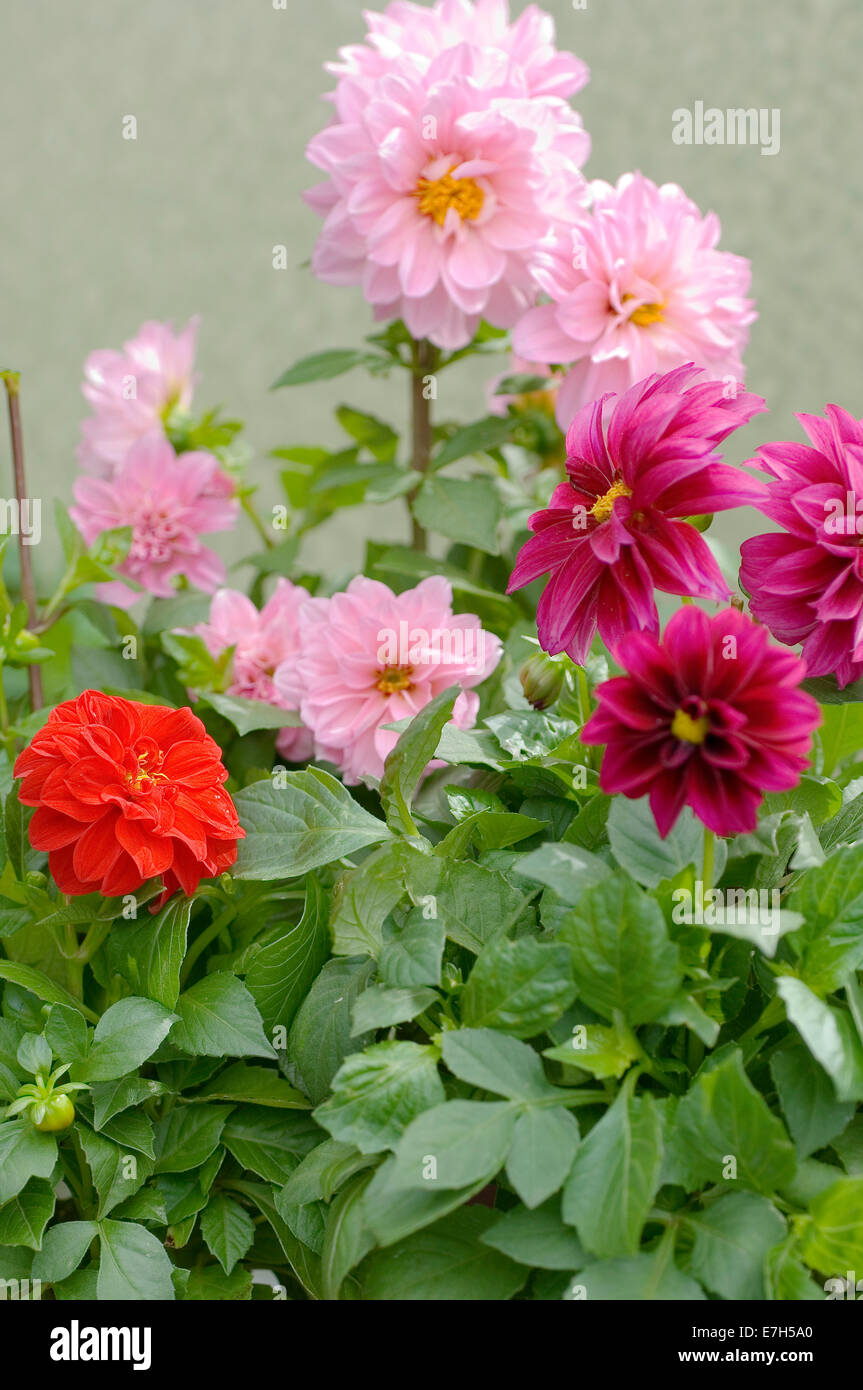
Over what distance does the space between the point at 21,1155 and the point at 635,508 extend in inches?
10.9

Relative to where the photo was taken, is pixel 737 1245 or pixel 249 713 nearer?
pixel 737 1245

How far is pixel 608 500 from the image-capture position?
0.38 meters

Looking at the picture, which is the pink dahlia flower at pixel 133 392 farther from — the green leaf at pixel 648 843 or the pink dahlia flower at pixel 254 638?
the green leaf at pixel 648 843

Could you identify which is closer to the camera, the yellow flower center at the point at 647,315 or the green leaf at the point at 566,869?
the green leaf at the point at 566,869

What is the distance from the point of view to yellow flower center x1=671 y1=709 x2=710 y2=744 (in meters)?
0.32

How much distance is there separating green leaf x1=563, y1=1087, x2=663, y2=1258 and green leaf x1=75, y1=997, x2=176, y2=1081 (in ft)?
0.48

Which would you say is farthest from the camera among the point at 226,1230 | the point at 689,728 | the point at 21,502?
the point at 21,502

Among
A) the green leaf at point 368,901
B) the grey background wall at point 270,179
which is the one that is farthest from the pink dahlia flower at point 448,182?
the grey background wall at point 270,179

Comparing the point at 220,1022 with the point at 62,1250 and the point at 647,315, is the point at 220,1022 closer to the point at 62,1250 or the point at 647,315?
the point at 62,1250

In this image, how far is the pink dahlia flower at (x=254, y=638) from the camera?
0.58m

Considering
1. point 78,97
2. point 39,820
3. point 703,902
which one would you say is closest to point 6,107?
point 78,97

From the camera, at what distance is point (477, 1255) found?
358 mm

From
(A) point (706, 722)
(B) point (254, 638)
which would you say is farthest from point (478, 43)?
(A) point (706, 722)
